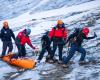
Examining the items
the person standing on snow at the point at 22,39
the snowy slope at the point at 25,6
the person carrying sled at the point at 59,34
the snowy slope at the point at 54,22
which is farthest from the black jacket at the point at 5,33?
the snowy slope at the point at 25,6

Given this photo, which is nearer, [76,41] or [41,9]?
[76,41]

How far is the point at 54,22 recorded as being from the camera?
28.3m

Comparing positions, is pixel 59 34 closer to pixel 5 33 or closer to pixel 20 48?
pixel 20 48

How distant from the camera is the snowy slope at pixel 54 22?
49.2ft

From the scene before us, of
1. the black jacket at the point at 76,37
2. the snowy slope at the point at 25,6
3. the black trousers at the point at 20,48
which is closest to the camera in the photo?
the black jacket at the point at 76,37

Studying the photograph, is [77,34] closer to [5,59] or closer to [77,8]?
[5,59]

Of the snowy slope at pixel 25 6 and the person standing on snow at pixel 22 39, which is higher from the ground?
the snowy slope at pixel 25 6

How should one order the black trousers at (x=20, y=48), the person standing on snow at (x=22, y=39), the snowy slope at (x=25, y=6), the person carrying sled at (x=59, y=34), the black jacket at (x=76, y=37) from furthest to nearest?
the snowy slope at (x=25, y=6)
the black trousers at (x=20, y=48)
the person standing on snow at (x=22, y=39)
the person carrying sled at (x=59, y=34)
the black jacket at (x=76, y=37)

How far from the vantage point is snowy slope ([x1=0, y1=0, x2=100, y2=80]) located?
15.0m

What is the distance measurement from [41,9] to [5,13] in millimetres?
4867

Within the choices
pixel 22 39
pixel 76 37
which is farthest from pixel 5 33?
pixel 76 37

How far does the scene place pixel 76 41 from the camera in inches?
621

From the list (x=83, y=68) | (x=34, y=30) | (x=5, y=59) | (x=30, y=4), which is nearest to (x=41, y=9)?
(x=30, y=4)

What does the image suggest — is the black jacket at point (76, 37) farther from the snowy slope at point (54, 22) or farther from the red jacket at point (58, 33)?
the snowy slope at point (54, 22)
